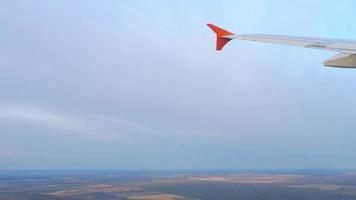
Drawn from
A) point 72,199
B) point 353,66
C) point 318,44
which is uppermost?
point 318,44

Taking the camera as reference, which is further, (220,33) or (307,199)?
(307,199)

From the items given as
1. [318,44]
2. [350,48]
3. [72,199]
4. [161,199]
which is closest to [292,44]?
[318,44]

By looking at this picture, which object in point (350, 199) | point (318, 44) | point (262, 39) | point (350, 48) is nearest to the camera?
point (350, 48)

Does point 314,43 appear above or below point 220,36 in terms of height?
below

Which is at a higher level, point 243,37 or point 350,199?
point 243,37

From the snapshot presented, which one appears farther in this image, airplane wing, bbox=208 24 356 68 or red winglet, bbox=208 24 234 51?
red winglet, bbox=208 24 234 51

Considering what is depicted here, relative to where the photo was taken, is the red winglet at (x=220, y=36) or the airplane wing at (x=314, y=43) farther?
the red winglet at (x=220, y=36)

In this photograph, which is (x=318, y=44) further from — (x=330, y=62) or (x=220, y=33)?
(x=220, y=33)

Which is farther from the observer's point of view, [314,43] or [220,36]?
[220,36]
